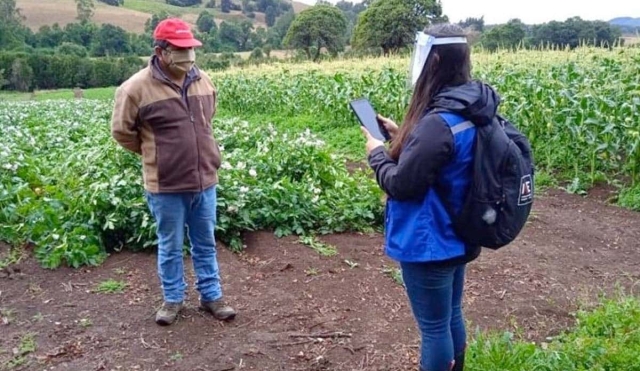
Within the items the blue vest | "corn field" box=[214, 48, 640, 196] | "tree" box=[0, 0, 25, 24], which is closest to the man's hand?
the blue vest

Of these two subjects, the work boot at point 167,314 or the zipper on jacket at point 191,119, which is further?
the work boot at point 167,314

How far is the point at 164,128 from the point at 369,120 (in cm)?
134

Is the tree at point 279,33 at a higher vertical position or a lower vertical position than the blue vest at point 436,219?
higher

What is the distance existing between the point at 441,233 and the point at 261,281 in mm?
2342

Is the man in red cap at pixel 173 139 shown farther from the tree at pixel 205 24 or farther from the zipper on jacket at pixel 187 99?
the tree at pixel 205 24

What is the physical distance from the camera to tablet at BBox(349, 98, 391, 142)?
265 cm

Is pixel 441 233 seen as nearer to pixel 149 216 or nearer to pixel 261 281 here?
pixel 261 281

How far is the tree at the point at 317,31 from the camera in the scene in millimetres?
39312

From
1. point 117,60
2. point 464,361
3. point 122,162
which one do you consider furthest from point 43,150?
point 117,60

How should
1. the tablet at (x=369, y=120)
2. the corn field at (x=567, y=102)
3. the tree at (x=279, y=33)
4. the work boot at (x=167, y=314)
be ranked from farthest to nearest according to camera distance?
the tree at (x=279, y=33)
the corn field at (x=567, y=102)
the work boot at (x=167, y=314)
the tablet at (x=369, y=120)

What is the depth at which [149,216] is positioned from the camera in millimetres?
4812

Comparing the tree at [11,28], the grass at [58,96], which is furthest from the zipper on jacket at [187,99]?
the tree at [11,28]

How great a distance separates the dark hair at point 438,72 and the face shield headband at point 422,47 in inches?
0.5

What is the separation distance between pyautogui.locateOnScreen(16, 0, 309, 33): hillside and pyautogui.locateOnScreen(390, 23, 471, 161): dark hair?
66679 millimetres
